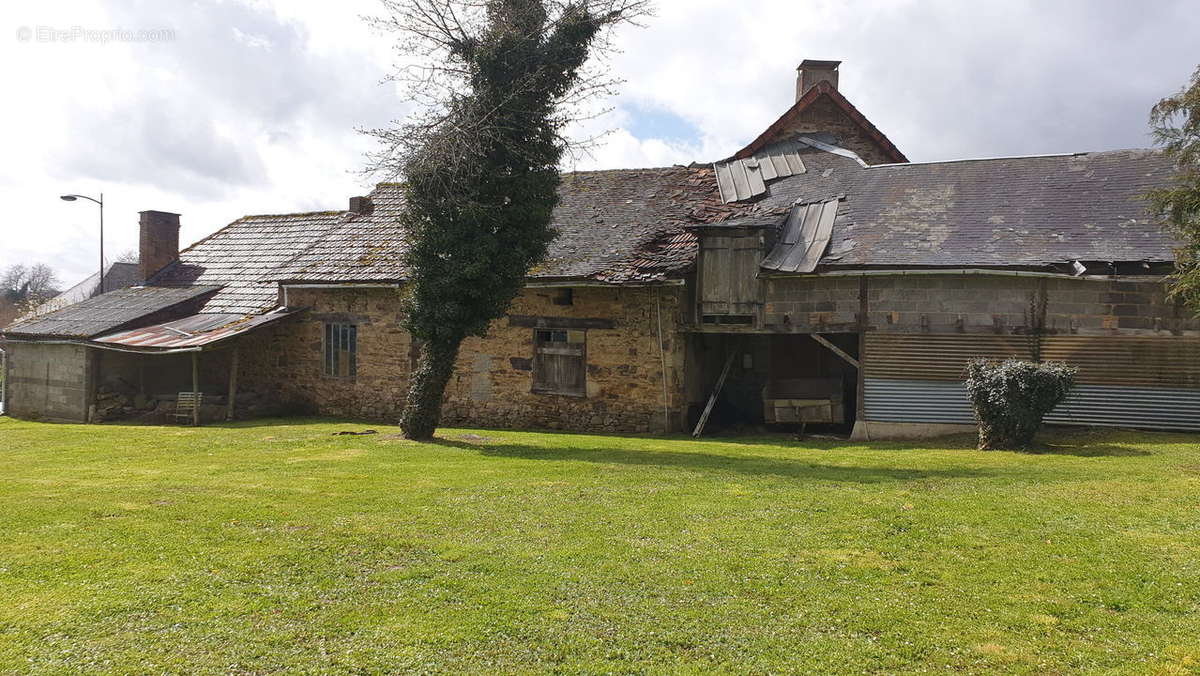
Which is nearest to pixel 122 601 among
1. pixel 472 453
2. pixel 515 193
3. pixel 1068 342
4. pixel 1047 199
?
pixel 472 453

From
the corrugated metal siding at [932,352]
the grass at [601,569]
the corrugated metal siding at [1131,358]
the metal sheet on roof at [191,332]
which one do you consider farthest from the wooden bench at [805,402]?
the metal sheet on roof at [191,332]

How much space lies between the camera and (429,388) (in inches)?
586

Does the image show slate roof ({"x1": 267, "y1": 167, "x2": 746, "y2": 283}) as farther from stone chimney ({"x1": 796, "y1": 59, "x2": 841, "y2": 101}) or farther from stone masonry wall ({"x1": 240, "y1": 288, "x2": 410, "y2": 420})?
stone chimney ({"x1": 796, "y1": 59, "x2": 841, "y2": 101})

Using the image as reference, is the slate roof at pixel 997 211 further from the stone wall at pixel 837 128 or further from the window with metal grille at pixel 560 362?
the window with metal grille at pixel 560 362

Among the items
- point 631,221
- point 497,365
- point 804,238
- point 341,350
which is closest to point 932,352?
point 804,238

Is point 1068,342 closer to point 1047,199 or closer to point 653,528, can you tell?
point 1047,199

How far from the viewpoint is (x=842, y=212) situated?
17.9m

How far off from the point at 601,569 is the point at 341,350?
15287 millimetres

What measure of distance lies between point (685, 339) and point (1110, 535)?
34.4 ft

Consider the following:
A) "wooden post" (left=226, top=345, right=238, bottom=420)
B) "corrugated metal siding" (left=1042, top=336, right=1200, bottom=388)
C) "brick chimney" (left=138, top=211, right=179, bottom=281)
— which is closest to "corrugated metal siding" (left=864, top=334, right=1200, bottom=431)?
"corrugated metal siding" (left=1042, top=336, right=1200, bottom=388)

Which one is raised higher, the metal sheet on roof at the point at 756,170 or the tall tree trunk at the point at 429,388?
the metal sheet on roof at the point at 756,170

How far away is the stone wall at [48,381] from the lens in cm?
2041

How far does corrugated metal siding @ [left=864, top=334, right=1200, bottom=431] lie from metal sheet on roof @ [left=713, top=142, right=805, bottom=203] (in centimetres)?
600

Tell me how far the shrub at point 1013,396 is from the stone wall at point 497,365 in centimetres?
576
